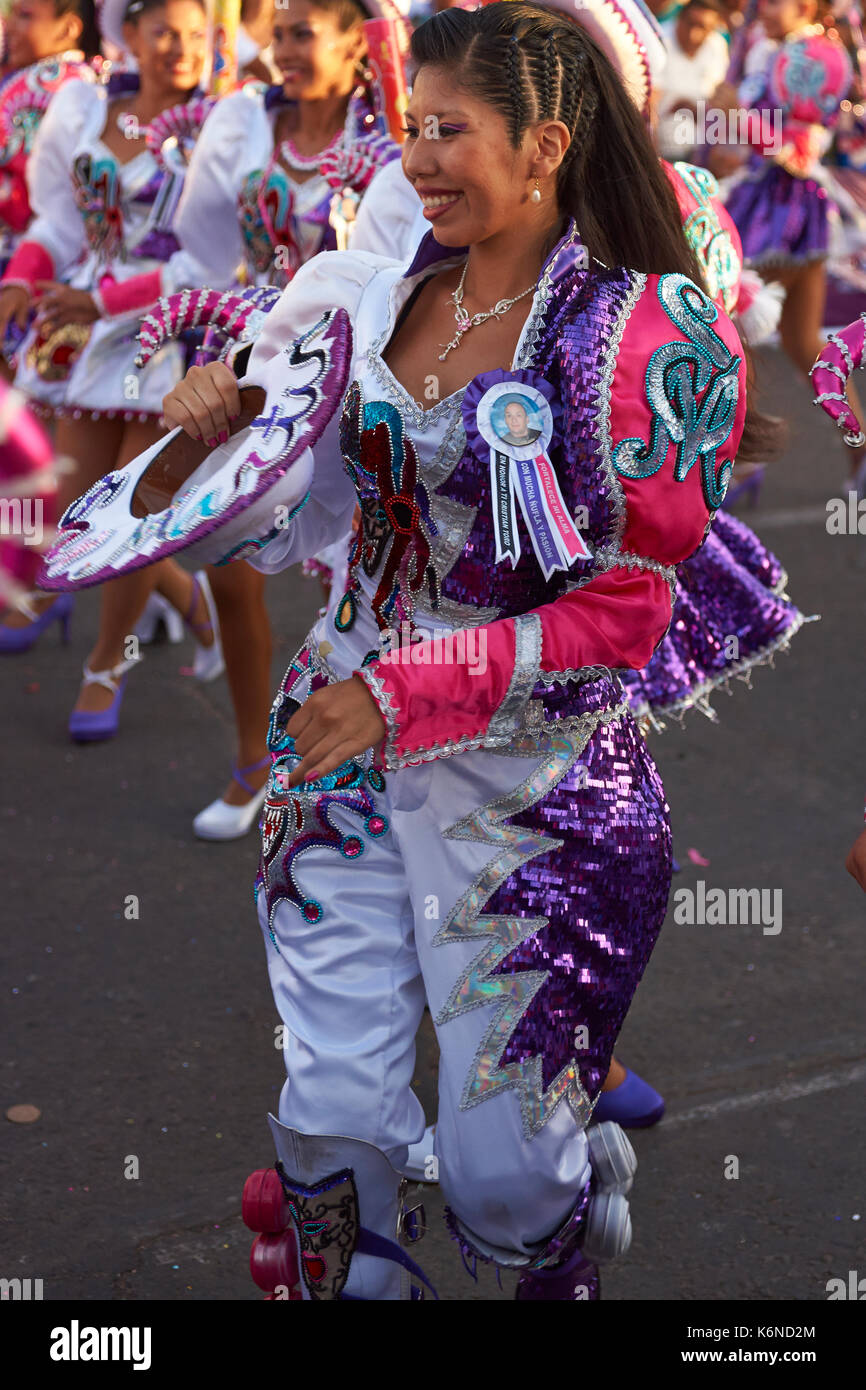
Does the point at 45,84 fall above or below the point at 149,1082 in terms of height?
above

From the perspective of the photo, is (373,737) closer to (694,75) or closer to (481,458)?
(481,458)

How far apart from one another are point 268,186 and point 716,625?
1.89 metres

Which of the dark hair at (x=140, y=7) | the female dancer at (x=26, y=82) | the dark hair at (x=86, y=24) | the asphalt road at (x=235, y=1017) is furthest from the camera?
the dark hair at (x=86, y=24)

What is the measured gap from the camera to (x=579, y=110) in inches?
92.0

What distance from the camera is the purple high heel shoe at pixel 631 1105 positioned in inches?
134

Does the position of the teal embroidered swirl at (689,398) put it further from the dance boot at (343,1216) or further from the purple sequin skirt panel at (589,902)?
the dance boot at (343,1216)

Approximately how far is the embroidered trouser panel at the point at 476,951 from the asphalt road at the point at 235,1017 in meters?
0.69

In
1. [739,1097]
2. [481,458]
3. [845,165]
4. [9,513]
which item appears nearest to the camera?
[9,513]

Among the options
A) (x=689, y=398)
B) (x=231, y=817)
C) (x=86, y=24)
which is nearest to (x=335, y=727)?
(x=689, y=398)

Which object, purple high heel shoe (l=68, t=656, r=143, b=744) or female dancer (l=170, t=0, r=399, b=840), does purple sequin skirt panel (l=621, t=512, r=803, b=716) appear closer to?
female dancer (l=170, t=0, r=399, b=840)

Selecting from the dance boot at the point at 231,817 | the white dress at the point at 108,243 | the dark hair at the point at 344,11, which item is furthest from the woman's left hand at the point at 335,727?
the white dress at the point at 108,243

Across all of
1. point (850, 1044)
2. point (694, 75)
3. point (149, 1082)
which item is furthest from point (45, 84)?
point (694, 75)

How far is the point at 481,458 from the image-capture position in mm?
2287

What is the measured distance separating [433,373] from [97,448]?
2.91 m
